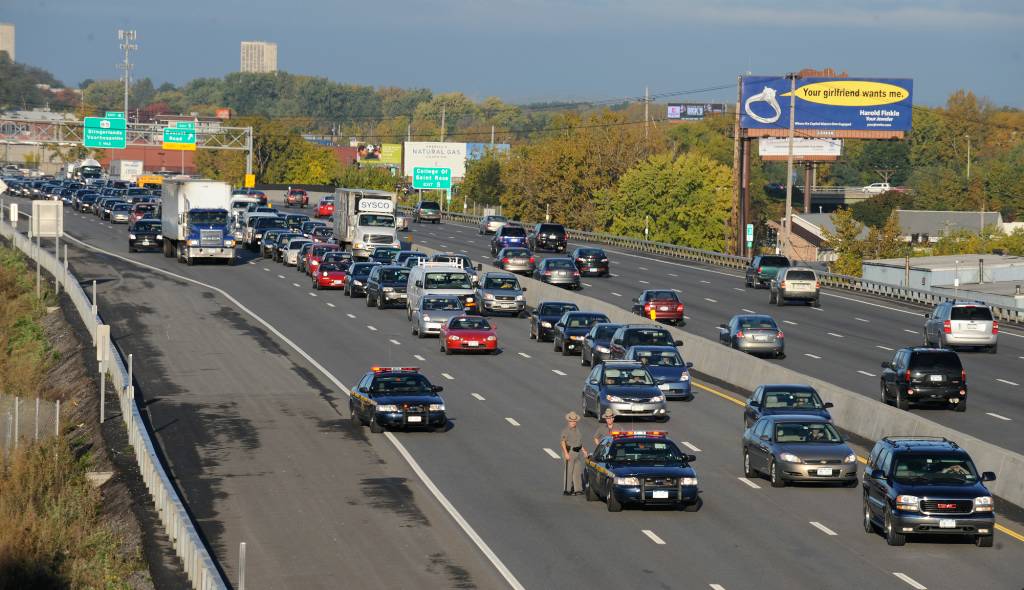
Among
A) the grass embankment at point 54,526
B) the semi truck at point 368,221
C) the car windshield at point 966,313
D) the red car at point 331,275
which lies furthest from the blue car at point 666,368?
the semi truck at point 368,221

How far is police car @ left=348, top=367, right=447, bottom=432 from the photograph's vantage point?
32.6 metres

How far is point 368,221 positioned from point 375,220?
0.39 m

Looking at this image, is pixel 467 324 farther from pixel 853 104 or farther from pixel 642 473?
pixel 853 104

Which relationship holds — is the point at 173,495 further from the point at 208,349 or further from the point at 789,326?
the point at 789,326

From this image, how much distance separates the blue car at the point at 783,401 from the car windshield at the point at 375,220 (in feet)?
148

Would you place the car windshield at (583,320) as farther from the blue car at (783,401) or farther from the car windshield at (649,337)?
the blue car at (783,401)

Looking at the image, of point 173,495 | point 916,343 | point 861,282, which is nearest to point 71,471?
point 173,495

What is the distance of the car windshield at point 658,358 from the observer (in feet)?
128

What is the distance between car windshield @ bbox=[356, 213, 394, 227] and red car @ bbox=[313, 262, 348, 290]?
28.6 ft

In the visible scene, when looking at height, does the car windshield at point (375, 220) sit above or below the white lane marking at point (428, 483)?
above

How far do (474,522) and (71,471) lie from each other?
1224 centimetres

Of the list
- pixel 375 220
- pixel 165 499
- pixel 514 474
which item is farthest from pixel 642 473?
pixel 375 220

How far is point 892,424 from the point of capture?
31.9 m

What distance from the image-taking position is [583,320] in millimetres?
47719
